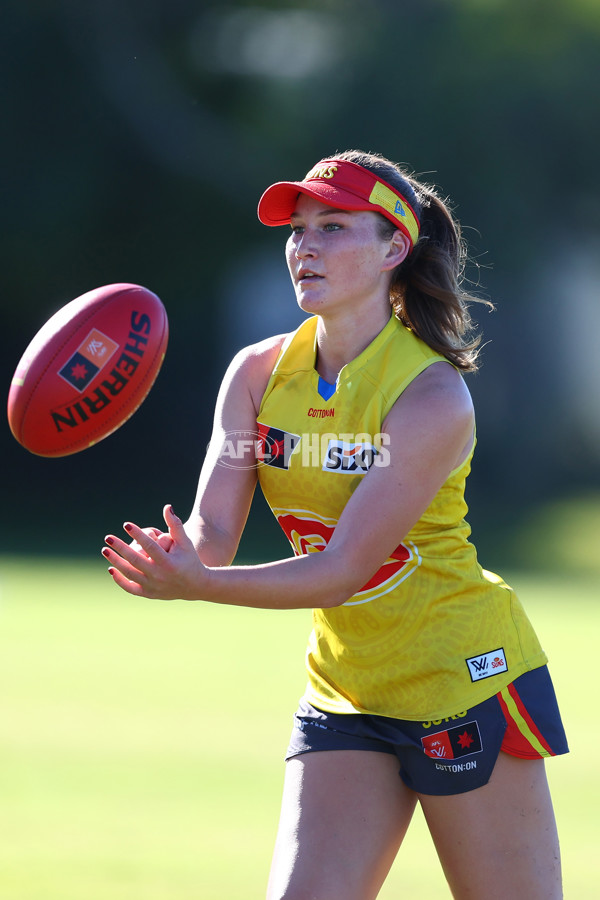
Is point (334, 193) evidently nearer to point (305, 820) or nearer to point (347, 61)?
point (305, 820)

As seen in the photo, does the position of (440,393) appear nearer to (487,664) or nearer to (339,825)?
(487,664)

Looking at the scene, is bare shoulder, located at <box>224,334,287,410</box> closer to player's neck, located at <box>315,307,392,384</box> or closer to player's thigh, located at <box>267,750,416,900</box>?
player's neck, located at <box>315,307,392,384</box>

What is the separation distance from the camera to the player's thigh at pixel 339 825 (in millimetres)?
2432

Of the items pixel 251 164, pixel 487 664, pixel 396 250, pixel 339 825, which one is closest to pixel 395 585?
pixel 487 664

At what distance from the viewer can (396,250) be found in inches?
107

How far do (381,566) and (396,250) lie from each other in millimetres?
737

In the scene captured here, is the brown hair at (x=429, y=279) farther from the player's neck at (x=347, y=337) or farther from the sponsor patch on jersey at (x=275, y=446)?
the sponsor patch on jersey at (x=275, y=446)

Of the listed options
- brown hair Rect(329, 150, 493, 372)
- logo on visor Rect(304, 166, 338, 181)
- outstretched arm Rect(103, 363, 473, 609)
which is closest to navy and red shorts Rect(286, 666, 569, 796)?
outstretched arm Rect(103, 363, 473, 609)

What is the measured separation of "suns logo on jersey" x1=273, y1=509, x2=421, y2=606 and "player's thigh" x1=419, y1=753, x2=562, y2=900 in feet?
1.42

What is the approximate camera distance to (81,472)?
43.2ft

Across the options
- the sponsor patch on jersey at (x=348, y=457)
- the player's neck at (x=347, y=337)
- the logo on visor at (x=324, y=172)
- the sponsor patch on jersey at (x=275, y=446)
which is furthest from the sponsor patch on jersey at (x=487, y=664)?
the logo on visor at (x=324, y=172)

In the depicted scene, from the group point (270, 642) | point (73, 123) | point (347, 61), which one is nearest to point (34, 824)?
point (270, 642)

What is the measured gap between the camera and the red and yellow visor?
2615 mm

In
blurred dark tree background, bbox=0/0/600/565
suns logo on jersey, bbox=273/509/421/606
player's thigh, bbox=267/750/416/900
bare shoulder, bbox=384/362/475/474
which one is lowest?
player's thigh, bbox=267/750/416/900
